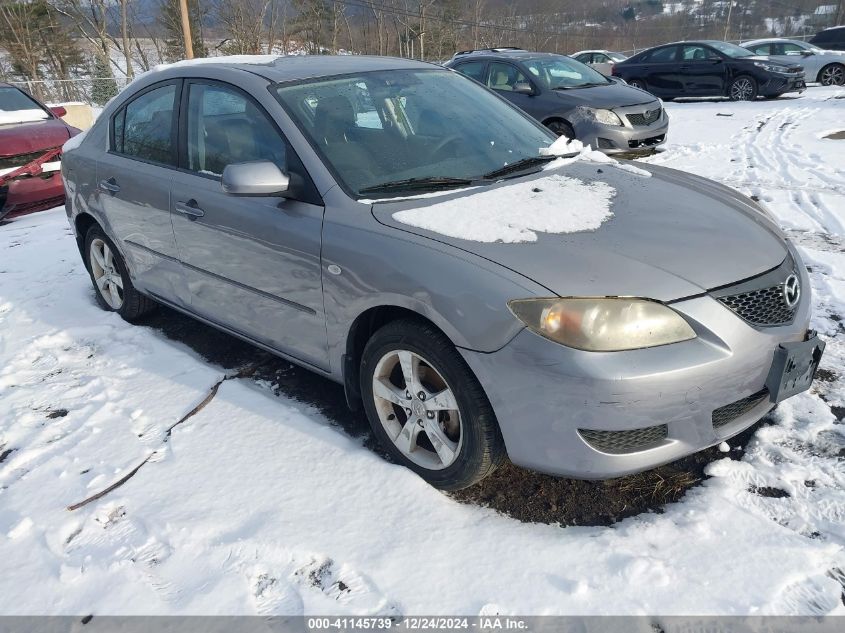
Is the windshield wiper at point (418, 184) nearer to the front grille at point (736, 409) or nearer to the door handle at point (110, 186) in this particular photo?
the front grille at point (736, 409)

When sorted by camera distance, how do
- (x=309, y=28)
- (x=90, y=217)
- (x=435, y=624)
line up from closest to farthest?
(x=435, y=624)
(x=90, y=217)
(x=309, y=28)

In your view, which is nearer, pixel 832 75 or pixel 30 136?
pixel 30 136

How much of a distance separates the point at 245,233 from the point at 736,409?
2.22 metres

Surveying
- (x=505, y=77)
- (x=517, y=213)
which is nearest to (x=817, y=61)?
(x=505, y=77)

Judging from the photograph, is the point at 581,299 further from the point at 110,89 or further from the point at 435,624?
the point at 110,89

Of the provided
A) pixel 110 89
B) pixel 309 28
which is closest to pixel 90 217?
pixel 110 89

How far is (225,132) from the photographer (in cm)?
334

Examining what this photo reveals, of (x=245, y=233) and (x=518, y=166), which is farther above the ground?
(x=518, y=166)

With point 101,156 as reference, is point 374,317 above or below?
below

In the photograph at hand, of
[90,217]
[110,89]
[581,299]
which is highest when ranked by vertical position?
[581,299]

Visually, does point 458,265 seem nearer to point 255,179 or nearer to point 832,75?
point 255,179

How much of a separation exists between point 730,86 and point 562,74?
7931mm

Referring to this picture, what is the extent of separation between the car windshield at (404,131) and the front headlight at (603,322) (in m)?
0.96

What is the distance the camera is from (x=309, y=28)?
45.2 metres
